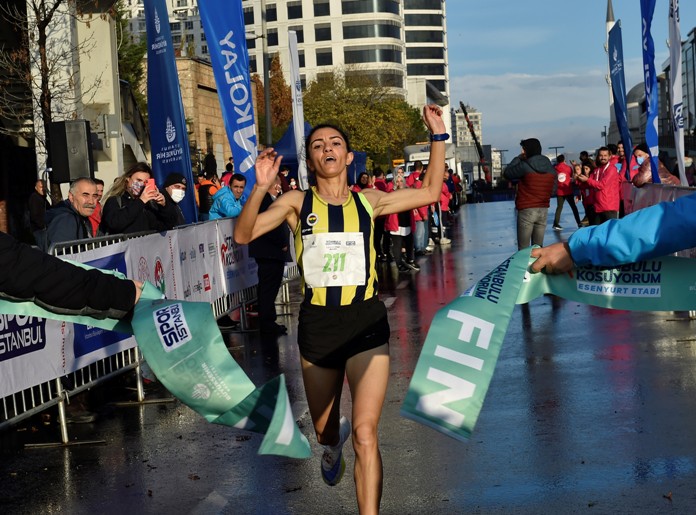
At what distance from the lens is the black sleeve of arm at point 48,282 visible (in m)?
A: 4.71

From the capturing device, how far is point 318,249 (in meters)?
5.87

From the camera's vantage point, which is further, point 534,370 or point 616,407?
point 534,370

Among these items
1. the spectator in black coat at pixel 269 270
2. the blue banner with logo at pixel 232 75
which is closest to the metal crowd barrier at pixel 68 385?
the spectator in black coat at pixel 269 270

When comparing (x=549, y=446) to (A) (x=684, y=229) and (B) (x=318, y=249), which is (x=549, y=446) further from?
(A) (x=684, y=229)

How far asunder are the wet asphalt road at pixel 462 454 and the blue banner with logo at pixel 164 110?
602 centimetres

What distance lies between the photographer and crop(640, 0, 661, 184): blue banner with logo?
16.5 meters

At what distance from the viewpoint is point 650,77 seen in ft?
55.0

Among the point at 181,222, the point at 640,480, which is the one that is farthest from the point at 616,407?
the point at 181,222

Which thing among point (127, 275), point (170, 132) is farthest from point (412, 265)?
point (127, 275)

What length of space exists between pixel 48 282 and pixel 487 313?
1.78 meters

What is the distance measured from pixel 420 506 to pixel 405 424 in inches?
87.3

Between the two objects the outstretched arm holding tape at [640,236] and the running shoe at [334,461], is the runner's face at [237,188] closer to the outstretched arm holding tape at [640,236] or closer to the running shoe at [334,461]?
the running shoe at [334,461]

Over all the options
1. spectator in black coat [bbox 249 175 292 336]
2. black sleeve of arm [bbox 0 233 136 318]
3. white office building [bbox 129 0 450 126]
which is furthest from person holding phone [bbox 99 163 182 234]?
white office building [bbox 129 0 450 126]

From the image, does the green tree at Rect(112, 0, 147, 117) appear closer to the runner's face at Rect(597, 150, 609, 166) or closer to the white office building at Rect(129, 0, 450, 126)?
the runner's face at Rect(597, 150, 609, 166)
